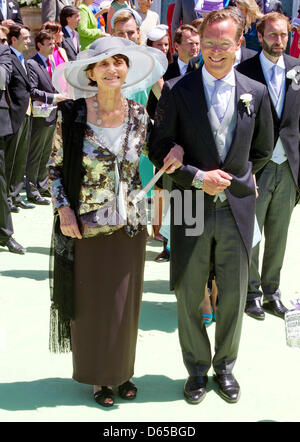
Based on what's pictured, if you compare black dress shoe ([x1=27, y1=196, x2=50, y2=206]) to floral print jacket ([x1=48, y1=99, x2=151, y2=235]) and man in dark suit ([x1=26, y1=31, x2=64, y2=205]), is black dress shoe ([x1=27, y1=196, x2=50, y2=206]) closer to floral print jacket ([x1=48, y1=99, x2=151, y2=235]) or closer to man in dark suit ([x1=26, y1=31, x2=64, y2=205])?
man in dark suit ([x1=26, y1=31, x2=64, y2=205])

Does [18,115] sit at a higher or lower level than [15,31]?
lower

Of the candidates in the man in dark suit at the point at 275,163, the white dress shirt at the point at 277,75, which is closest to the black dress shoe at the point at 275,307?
the man in dark suit at the point at 275,163

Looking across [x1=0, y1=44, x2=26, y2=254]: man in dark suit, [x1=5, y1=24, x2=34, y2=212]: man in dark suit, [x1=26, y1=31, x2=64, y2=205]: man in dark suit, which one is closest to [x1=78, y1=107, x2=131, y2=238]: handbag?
[x1=0, y1=44, x2=26, y2=254]: man in dark suit

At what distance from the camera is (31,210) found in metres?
9.12

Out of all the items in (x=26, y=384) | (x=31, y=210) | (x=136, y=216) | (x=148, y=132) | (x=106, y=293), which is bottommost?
(x=31, y=210)

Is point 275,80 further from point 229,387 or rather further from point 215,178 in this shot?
point 229,387

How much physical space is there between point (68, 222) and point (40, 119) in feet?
18.8

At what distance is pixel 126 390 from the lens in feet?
13.4

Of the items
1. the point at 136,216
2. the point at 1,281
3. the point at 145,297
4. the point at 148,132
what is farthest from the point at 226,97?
the point at 1,281

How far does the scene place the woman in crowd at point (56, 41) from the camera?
30.7 ft

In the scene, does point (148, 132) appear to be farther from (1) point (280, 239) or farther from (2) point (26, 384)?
(1) point (280, 239)

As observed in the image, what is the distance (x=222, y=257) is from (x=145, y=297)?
6.82ft

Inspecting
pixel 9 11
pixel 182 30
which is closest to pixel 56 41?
pixel 9 11

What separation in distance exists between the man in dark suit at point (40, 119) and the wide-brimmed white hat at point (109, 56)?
4769 millimetres
